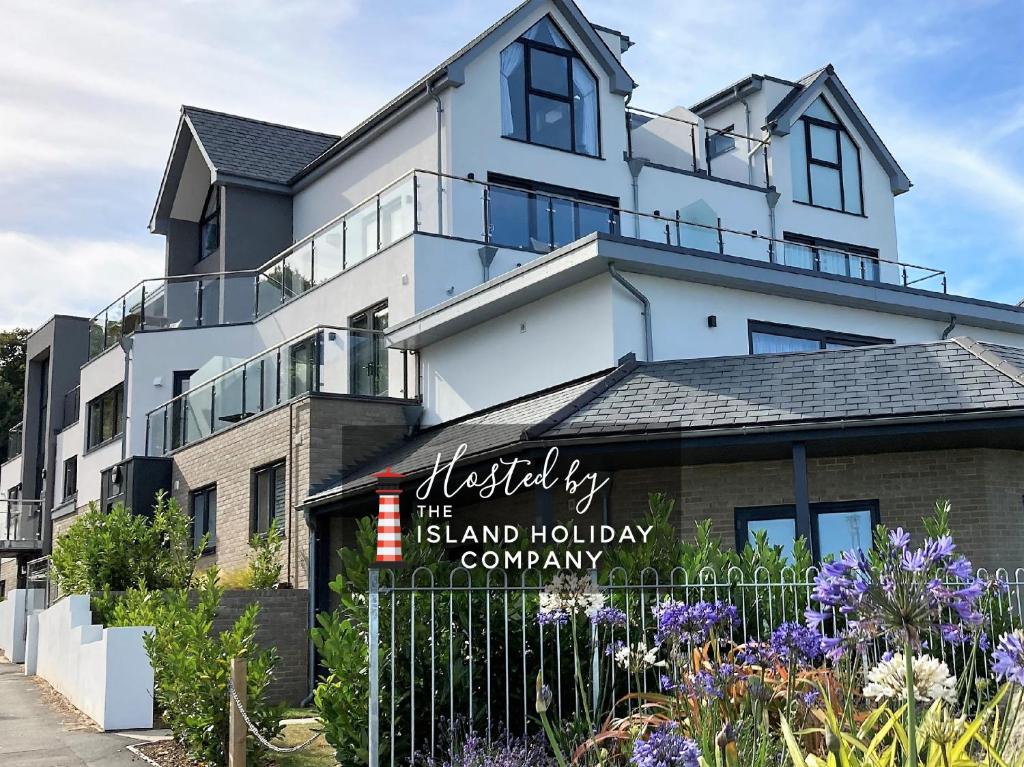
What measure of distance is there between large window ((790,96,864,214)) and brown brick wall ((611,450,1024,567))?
13.8m

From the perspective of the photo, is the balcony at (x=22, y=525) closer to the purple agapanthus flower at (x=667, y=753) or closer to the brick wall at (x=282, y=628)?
the brick wall at (x=282, y=628)

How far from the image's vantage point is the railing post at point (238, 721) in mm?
10242

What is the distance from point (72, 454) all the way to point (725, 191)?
20.6 metres

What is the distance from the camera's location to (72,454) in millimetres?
35781

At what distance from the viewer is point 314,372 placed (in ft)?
64.4

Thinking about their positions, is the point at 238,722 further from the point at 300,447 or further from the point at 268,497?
the point at 268,497

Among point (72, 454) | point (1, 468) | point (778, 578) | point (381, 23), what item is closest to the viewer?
point (778, 578)

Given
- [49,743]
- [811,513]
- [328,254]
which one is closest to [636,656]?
[49,743]

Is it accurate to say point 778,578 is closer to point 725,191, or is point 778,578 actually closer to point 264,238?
point 725,191

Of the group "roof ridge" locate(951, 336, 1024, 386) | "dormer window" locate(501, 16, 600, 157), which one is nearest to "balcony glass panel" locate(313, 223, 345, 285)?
"dormer window" locate(501, 16, 600, 157)

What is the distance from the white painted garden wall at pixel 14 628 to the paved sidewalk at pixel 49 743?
9.05m

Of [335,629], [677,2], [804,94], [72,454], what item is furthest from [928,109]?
[72,454]

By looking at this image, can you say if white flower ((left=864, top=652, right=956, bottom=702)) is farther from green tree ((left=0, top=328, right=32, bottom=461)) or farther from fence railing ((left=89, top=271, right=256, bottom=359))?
green tree ((left=0, top=328, right=32, bottom=461))

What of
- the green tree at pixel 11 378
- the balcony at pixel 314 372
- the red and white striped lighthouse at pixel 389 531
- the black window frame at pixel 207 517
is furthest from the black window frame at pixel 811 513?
the green tree at pixel 11 378
